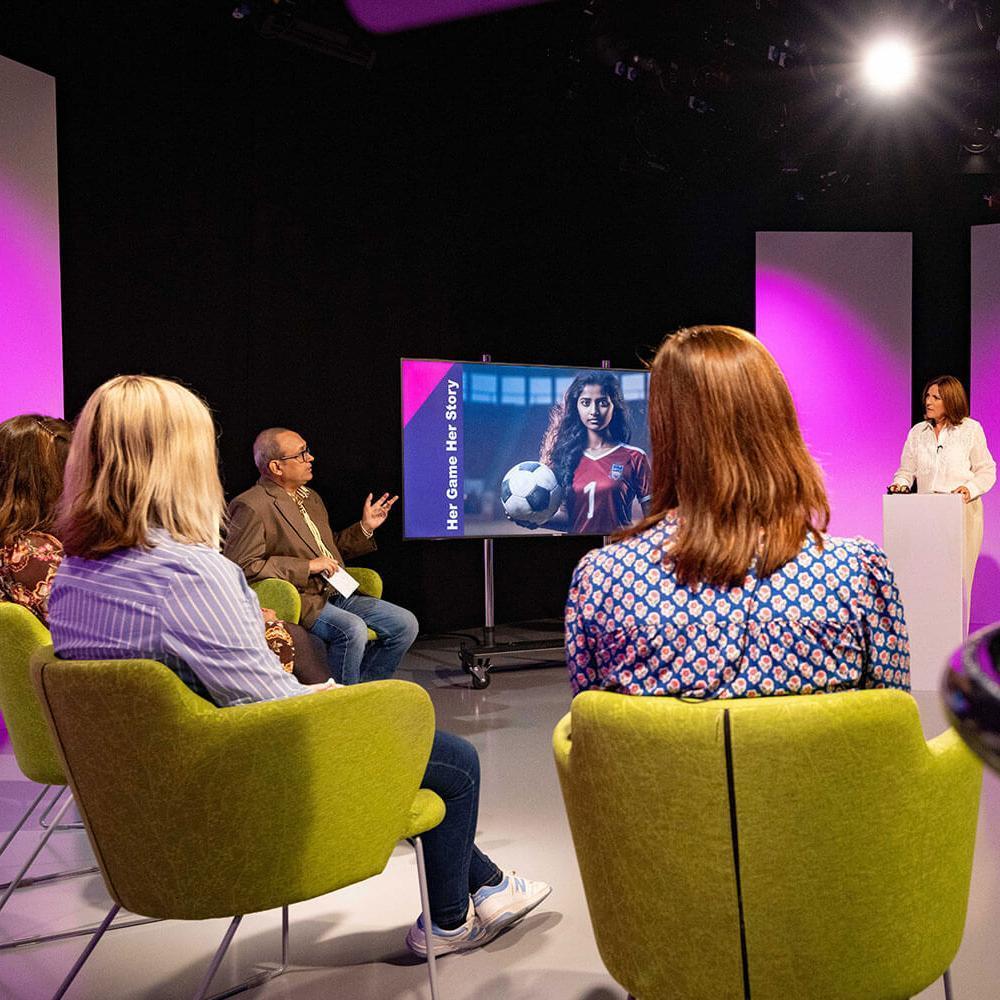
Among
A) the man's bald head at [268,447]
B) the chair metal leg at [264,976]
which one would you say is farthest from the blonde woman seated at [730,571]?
the man's bald head at [268,447]

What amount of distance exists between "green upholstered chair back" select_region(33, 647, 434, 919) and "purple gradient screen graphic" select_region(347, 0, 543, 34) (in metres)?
5.11

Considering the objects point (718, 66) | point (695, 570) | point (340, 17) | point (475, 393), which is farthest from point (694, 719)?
point (718, 66)

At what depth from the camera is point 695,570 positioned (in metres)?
1.60

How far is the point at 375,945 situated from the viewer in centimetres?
271

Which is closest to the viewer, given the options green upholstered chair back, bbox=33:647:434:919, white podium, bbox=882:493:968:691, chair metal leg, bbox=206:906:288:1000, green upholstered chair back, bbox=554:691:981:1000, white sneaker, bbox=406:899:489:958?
green upholstered chair back, bbox=554:691:981:1000

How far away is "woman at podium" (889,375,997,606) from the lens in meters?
6.89

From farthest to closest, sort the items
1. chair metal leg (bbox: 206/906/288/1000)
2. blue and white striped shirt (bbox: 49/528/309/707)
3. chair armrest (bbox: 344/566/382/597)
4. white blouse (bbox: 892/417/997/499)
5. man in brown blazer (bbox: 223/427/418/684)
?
white blouse (bbox: 892/417/997/499) → chair armrest (bbox: 344/566/382/597) → man in brown blazer (bbox: 223/427/418/684) → chair metal leg (bbox: 206/906/288/1000) → blue and white striped shirt (bbox: 49/528/309/707)

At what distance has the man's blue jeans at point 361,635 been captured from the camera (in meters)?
4.90

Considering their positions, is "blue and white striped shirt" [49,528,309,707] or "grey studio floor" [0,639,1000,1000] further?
"grey studio floor" [0,639,1000,1000]

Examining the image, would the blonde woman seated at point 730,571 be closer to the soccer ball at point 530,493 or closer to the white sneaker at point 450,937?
the white sneaker at point 450,937

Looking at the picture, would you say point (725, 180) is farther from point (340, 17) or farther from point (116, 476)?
point (116, 476)

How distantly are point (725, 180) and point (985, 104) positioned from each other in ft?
6.81

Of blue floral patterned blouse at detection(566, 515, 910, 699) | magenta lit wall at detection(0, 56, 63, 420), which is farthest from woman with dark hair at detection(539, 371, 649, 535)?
blue floral patterned blouse at detection(566, 515, 910, 699)

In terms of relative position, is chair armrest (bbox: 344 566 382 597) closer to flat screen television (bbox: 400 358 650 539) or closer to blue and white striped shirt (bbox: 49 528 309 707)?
flat screen television (bbox: 400 358 650 539)
